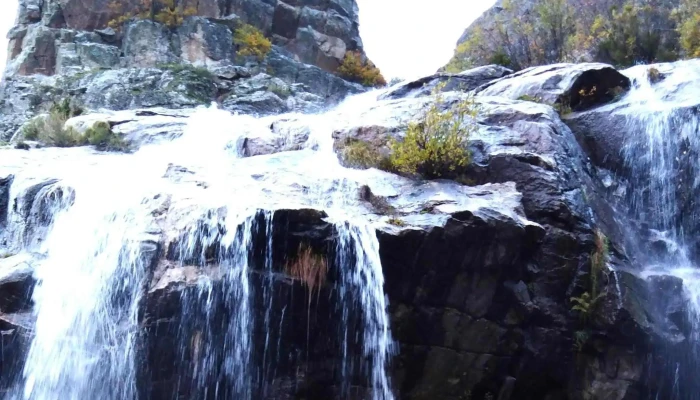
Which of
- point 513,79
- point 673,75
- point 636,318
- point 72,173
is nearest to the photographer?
point 636,318

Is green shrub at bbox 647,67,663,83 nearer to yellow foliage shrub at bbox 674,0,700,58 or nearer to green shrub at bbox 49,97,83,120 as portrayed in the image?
yellow foliage shrub at bbox 674,0,700,58

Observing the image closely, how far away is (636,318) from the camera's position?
7254 mm

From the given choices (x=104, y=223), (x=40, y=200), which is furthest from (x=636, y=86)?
(x=40, y=200)

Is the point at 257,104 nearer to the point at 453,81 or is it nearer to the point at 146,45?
the point at 146,45

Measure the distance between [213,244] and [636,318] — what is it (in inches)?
193

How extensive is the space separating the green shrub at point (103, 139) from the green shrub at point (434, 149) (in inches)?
219

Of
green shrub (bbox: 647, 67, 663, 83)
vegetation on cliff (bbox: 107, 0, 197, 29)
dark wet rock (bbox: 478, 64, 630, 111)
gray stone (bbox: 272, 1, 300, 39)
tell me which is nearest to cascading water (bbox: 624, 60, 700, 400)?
green shrub (bbox: 647, 67, 663, 83)

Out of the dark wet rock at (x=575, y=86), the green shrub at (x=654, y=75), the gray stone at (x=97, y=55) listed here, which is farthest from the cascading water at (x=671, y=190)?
the gray stone at (x=97, y=55)

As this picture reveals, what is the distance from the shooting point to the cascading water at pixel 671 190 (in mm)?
7531

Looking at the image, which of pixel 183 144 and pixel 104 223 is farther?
pixel 183 144

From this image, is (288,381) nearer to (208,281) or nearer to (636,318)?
(208,281)

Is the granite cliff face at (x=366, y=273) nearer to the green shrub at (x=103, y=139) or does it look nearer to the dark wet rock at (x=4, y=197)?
the dark wet rock at (x=4, y=197)

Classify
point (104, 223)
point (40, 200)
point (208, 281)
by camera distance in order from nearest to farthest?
point (208, 281), point (104, 223), point (40, 200)

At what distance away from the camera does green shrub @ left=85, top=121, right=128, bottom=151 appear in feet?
37.9
